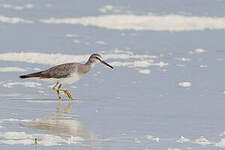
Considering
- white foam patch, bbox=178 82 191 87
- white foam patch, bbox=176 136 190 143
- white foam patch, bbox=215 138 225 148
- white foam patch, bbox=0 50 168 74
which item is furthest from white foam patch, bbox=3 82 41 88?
white foam patch, bbox=215 138 225 148

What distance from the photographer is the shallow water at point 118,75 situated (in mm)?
9953

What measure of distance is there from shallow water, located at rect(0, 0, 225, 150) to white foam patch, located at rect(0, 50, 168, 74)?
0.02 meters

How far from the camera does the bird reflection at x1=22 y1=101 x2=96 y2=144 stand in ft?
32.3

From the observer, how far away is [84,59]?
17.6 m

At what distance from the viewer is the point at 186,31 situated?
70.6 ft

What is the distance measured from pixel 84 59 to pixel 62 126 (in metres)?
7.16

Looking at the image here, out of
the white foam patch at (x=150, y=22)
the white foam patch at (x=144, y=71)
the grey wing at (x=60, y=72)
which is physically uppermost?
the white foam patch at (x=150, y=22)

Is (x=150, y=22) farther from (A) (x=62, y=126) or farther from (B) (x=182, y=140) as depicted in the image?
(B) (x=182, y=140)

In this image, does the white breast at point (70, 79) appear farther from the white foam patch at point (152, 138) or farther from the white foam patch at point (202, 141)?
the white foam patch at point (202, 141)

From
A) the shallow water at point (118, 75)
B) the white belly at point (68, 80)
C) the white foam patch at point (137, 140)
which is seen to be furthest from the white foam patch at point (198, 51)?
the white foam patch at point (137, 140)

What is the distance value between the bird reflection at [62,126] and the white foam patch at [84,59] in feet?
17.3

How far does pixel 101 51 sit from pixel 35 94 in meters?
5.09

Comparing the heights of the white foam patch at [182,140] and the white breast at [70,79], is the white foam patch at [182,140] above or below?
below

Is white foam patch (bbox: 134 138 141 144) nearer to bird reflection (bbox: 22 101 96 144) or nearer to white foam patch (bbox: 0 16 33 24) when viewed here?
bird reflection (bbox: 22 101 96 144)
